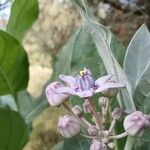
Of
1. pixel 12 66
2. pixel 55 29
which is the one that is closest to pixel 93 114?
pixel 12 66

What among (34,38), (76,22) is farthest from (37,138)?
(76,22)

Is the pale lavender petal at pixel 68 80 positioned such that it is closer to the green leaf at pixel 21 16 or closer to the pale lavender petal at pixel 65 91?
the pale lavender petal at pixel 65 91

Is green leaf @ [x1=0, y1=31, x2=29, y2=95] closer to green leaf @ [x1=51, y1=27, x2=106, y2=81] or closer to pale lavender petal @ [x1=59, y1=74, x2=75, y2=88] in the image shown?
green leaf @ [x1=51, y1=27, x2=106, y2=81]

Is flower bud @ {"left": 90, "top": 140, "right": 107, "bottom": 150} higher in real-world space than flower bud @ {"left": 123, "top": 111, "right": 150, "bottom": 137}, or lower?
lower

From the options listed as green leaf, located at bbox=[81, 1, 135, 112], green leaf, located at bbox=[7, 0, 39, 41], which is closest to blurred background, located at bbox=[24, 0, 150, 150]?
green leaf, located at bbox=[7, 0, 39, 41]

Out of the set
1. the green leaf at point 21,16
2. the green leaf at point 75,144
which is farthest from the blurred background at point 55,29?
the green leaf at point 75,144

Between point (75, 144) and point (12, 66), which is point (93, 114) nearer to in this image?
point (75, 144)
